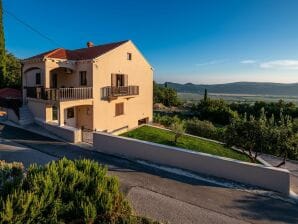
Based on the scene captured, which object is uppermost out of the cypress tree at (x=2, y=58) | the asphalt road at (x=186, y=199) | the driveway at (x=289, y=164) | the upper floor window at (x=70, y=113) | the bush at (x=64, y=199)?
the cypress tree at (x=2, y=58)

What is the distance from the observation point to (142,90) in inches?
1021

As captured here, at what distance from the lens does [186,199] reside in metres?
7.62

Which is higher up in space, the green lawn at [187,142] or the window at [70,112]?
the window at [70,112]

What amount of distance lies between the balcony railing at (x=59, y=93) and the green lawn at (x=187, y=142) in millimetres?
5415

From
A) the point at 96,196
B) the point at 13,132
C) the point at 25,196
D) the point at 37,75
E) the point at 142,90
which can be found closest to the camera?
the point at 25,196

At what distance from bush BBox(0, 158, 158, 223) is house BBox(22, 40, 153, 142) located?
9328 mm

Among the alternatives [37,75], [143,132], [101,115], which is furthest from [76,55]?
[143,132]

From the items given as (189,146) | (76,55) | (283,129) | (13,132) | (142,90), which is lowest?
(189,146)

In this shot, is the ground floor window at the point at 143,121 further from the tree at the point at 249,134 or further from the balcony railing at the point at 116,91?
the tree at the point at 249,134

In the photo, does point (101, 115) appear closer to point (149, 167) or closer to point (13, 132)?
point (13, 132)

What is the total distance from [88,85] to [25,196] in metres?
15.3

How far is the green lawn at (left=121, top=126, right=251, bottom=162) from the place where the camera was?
1734 centimetres

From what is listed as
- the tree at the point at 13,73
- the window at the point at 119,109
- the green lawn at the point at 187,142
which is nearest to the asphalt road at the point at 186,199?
the green lawn at the point at 187,142

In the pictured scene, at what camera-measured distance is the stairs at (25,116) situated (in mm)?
18094
